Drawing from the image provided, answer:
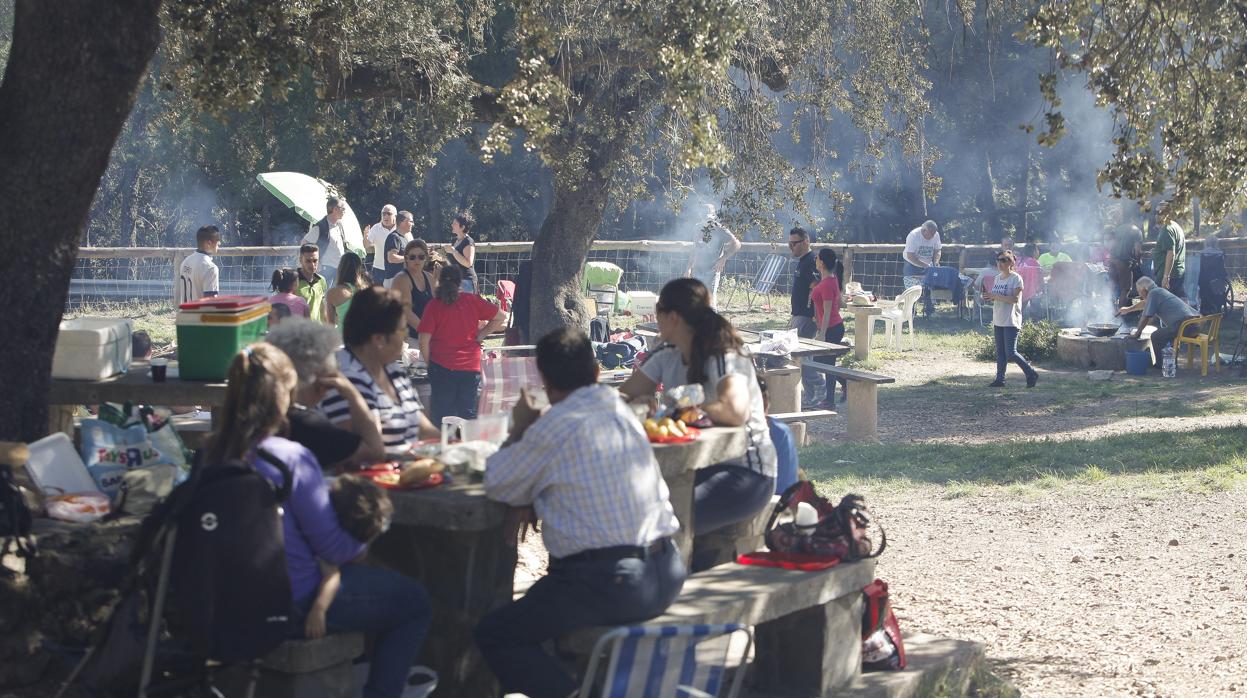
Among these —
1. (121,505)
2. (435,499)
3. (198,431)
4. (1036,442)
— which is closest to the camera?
(435,499)

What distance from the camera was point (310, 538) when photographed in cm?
378

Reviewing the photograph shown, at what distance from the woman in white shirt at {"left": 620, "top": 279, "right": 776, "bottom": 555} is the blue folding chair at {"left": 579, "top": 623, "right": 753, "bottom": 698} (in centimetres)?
119

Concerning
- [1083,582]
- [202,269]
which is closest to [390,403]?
[1083,582]

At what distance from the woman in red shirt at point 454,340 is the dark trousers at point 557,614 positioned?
5.43 meters

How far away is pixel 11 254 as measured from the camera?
518cm

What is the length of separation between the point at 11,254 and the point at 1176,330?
43.5 ft

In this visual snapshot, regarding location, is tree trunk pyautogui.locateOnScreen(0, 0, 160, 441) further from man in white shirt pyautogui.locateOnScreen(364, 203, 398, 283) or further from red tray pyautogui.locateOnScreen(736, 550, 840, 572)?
man in white shirt pyautogui.locateOnScreen(364, 203, 398, 283)

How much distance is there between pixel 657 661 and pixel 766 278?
1828 centimetres

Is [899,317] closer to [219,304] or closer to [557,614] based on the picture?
[219,304]

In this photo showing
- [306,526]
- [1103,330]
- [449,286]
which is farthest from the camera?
[1103,330]

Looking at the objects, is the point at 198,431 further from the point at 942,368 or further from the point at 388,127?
the point at 942,368

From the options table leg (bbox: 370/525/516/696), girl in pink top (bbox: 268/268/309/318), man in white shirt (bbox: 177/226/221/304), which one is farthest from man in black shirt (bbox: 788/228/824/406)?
table leg (bbox: 370/525/516/696)

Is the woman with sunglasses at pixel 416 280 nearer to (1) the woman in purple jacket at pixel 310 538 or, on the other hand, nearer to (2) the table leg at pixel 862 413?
(2) the table leg at pixel 862 413

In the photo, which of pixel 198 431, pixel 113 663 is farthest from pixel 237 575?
pixel 198 431
